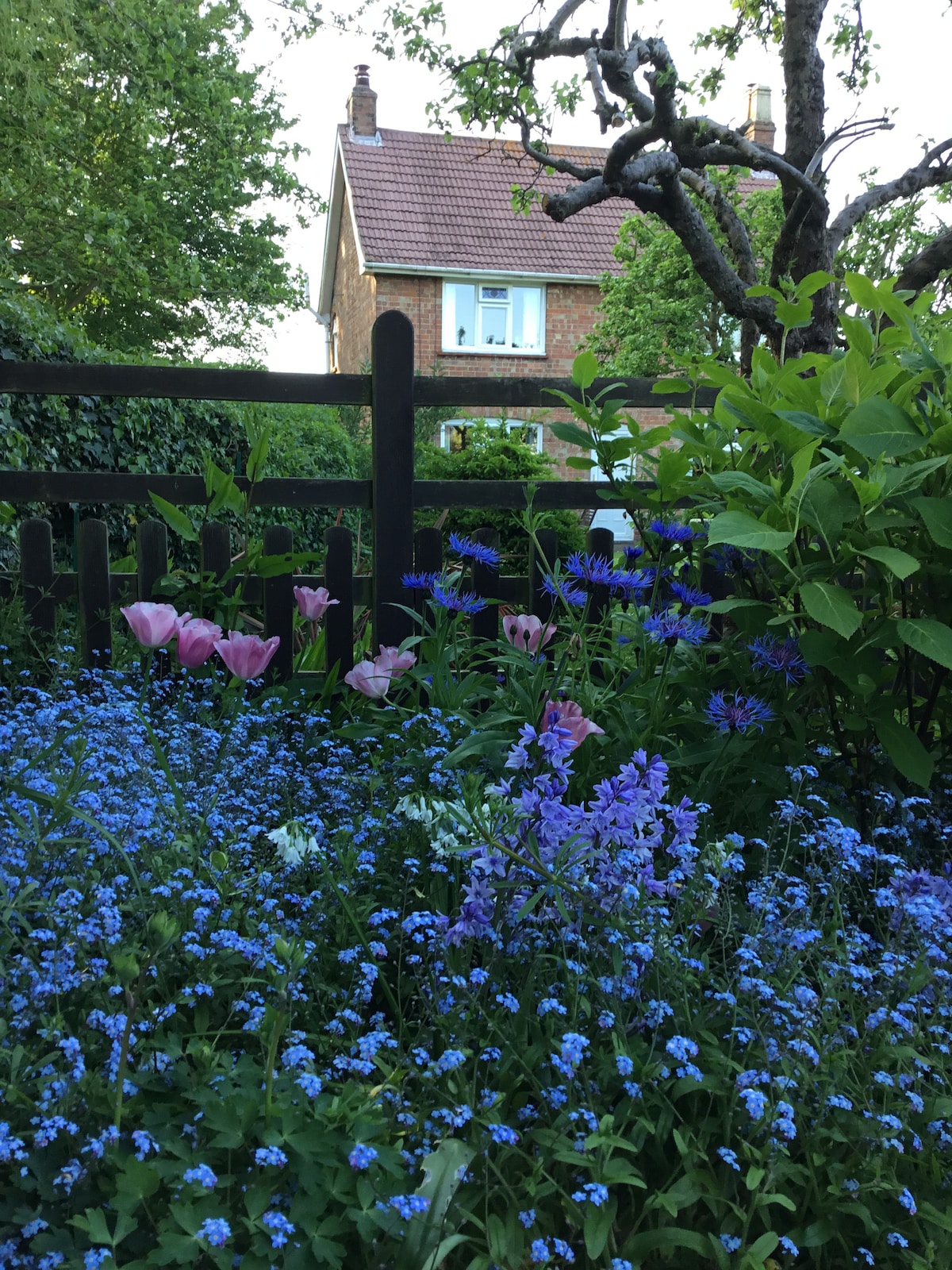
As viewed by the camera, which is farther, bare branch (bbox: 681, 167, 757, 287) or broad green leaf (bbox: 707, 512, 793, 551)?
bare branch (bbox: 681, 167, 757, 287)

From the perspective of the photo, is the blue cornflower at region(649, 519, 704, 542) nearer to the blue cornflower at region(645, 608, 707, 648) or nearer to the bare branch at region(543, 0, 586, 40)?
the blue cornflower at region(645, 608, 707, 648)

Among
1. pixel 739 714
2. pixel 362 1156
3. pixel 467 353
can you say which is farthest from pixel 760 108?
pixel 362 1156

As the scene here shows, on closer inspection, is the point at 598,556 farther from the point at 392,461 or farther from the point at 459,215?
the point at 459,215

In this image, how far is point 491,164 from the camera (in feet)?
71.4

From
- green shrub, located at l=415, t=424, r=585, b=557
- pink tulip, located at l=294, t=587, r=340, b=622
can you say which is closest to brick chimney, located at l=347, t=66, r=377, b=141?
A: green shrub, located at l=415, t=424, r=585, b=557

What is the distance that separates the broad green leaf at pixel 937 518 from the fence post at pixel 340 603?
202 centimetres

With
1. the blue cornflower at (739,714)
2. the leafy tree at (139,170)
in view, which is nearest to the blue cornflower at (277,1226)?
the blue cornflower at (739,714)

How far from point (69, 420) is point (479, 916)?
603 centimetres

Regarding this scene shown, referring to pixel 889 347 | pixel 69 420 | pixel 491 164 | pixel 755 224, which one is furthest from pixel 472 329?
pixel 889 347

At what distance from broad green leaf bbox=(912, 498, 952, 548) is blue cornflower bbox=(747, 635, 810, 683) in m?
0.35

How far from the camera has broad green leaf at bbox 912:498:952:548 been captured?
199 cm

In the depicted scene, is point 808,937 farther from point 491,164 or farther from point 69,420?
point 491,164

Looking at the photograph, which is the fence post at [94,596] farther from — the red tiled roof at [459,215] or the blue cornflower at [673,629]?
the red tiled roof at [459,215]

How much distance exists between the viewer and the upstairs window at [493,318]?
65.6 feet
